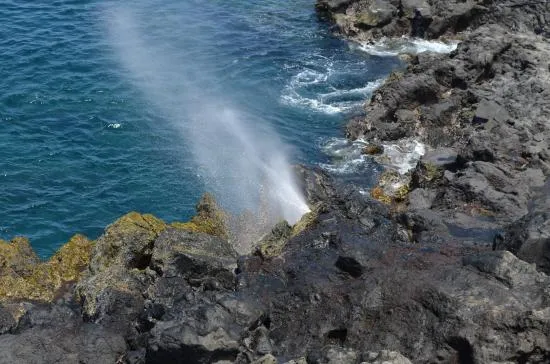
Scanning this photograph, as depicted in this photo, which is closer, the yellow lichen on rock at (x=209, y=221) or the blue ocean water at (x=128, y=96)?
the yellow lichen on rock at (x=209, y=221)

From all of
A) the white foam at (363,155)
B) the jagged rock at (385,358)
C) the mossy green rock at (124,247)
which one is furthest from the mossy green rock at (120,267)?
the white foam at (363,155)

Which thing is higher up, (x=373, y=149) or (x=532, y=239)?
(x=532, y=239)

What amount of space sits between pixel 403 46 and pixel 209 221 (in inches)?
1316

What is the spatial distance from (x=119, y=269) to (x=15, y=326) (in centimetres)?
457

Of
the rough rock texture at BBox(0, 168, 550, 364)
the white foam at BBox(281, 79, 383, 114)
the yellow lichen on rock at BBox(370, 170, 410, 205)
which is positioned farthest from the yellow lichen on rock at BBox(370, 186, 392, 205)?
the white foam at BBox(281, 79, 383, 114)

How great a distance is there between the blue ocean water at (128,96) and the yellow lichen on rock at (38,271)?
A: 5.29 m

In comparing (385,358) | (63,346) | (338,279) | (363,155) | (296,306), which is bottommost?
(363,155)

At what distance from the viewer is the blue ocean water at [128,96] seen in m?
42.0

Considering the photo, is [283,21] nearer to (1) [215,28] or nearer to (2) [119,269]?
(1) [215,28]

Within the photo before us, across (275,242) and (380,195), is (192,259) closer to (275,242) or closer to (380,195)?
(275,242)

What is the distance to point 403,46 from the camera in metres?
61.8

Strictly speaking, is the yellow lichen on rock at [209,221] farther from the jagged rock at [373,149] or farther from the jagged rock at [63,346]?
the jagged rock at [373,149]

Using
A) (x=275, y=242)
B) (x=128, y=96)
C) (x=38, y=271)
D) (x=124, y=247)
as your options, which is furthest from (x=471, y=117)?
(x=38, y=271)

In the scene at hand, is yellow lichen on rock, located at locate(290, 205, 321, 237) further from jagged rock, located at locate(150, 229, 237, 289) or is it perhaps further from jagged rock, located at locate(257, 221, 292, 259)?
jagged rock, located at locate(150, 229, 237, 289)
